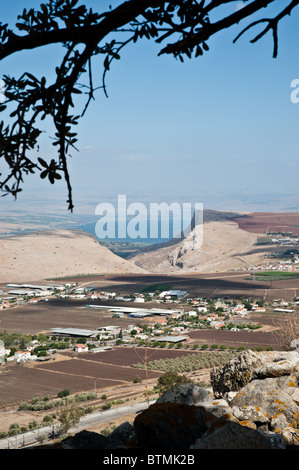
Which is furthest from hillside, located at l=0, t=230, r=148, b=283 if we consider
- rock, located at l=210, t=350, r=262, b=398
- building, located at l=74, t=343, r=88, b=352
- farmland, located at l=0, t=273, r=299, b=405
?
rock, located at l=210, t=350, r=262, b=398

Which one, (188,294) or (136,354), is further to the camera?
(188,294)

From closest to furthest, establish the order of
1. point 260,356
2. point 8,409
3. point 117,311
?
point 260,356 → point 8,409 → point 117,311

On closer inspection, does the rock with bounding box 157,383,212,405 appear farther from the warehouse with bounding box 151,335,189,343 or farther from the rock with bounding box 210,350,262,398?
the warehouse with bounding box 151,335,189,343

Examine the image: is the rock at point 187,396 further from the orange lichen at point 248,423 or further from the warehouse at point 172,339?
the warehouse at point 172,339

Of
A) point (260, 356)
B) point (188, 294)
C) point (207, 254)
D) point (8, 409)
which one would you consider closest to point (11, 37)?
point (260, 356)

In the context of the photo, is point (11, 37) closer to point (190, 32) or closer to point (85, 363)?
point (190, 32)

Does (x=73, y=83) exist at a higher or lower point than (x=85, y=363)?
higher
